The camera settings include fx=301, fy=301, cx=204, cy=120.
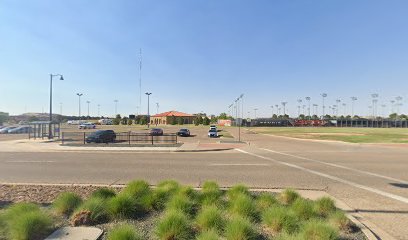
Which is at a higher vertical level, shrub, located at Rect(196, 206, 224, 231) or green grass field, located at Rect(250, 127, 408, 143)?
shrub, located at Rect(196, 206, 224, 231)

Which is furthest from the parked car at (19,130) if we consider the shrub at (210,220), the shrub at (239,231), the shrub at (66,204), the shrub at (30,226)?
the shrub at (239,231)

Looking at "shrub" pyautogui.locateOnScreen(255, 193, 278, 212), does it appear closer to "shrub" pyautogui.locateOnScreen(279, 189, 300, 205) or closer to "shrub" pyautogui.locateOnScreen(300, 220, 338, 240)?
"shrub" pyautogui.locateOnScreen(279, 189, 300, 205)

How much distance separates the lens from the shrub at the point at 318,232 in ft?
15.4

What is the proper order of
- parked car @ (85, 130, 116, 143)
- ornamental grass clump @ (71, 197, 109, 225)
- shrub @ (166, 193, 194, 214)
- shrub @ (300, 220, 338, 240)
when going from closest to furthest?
shrub @ (300, 220, 338, 240), ornamental grass clump @ (71, 197, 109, 225), shrub @ (166, 193, 194, 214), parked car @ (85, 130, 116, 143)

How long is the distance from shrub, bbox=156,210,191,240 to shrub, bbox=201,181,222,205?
63.1 inches

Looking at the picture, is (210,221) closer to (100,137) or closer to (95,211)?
(95,211)

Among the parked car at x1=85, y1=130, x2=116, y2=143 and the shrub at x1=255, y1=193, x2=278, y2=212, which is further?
the parked car at x1=85, y1=130, x2=116, y2=143

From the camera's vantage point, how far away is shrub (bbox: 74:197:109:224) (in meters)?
5.75

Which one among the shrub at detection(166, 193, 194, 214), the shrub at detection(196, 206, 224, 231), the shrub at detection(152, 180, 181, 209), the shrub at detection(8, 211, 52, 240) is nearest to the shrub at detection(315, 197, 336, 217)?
the shrub at detection(196, 206, 224, 231)

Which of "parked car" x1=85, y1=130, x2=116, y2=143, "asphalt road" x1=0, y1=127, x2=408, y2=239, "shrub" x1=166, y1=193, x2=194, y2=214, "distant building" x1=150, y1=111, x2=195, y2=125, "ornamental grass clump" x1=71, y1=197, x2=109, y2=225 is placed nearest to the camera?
"ornamental grass clump" x1=71, y1=197, x2=109, y2=225

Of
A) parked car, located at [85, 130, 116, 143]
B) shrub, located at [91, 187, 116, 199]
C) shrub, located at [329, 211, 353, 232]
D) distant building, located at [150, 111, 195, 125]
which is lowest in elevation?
shrub, located at [329, 211, 353, 232]

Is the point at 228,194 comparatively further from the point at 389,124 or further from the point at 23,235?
the point at 389,124

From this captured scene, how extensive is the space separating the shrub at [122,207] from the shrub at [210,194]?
61.8 inches

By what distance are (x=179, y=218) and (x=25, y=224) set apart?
8.27 ft
